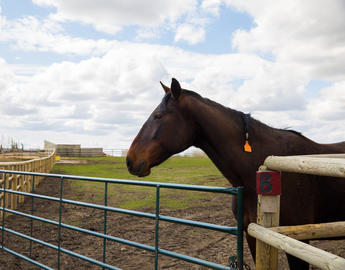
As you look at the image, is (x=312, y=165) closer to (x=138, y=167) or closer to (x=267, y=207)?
(x=267, y=207)

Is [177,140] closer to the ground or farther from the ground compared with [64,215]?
farther from the ground

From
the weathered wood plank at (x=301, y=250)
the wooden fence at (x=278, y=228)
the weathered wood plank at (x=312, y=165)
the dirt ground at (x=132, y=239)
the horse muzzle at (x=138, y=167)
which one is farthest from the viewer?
the dirt ground at (x=132, y=239)

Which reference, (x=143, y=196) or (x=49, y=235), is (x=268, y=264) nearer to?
(x=49, y=235)

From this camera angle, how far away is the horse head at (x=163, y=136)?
131 inches

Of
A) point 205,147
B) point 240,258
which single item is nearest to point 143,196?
point 205,147

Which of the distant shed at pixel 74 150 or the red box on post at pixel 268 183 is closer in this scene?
the red box on post at pixel 268 183

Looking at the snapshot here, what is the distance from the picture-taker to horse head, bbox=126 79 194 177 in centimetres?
333

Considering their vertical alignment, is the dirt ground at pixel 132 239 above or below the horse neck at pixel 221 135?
below

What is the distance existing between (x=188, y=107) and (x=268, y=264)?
1.78 metres

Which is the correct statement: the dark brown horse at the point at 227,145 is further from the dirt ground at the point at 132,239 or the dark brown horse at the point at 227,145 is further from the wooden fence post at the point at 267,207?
the dirt ground at the point at 132,239

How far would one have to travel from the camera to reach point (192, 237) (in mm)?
6582

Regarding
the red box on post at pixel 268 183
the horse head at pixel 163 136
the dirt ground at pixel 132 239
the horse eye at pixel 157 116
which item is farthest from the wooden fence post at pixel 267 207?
the dirt ground at pixel 132 239

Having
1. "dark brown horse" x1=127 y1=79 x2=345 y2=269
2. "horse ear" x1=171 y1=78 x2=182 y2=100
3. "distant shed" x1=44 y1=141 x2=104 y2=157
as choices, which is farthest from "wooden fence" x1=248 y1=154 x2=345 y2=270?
"distant shed" x1=44 y1=141 x2=104 y2=157

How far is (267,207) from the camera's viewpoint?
1917 mm
